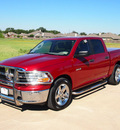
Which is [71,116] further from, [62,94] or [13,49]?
[13,49]

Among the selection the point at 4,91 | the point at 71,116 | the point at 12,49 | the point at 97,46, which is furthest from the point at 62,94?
the point at 12,49

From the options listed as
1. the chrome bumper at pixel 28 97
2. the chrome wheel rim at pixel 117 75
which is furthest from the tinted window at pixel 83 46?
the chrome wheel rim at pixel 117 75

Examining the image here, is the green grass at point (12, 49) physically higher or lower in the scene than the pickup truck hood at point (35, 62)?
lower

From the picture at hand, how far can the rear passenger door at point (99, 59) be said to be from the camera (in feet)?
18.8

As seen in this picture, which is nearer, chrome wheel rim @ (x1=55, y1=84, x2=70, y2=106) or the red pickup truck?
the red pickup truck

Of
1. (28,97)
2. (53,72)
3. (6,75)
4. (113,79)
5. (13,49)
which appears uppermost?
(53,72)

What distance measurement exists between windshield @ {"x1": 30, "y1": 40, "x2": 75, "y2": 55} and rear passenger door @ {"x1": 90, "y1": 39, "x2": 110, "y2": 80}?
3.01ft

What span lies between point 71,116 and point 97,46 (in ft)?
8.88

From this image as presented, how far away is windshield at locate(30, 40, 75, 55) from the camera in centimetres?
516

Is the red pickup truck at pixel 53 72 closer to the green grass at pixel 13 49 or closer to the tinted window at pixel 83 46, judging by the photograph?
the tinted window at pixel 83 46

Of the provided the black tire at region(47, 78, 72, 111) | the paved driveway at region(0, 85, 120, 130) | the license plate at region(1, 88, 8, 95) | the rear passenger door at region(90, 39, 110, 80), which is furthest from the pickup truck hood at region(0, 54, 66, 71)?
the rear passenger door at region(90, 39, 110, 80)

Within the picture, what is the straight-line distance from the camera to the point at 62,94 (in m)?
4.60

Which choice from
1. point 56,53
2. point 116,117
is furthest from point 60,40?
point 116,117

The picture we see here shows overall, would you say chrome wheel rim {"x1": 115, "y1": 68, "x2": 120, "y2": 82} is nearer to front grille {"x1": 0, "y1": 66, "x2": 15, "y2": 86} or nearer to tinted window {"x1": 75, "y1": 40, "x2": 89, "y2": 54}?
tinted window {"x1": 75, "y1": 40, "x2": 89, "y2": 54}
